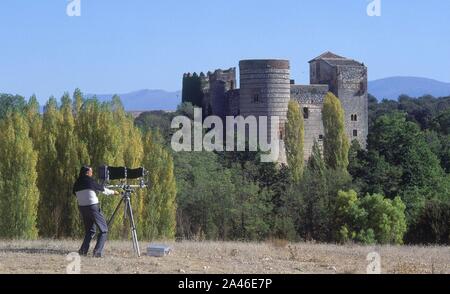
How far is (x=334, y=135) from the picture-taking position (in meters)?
52.9

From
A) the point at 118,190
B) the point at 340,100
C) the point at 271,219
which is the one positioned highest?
the point at 340,100

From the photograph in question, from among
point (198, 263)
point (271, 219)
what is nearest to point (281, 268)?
point (198, 263)

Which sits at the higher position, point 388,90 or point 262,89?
point 388,90

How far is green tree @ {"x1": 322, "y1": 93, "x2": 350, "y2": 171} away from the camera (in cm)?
5122

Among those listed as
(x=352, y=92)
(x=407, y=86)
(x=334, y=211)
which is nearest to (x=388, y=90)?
(x=407, y=86)

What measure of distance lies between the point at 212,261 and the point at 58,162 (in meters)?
14.0

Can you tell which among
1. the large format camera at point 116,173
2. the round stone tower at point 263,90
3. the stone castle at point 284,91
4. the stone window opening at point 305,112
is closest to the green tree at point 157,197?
the large format camera at point 116,173

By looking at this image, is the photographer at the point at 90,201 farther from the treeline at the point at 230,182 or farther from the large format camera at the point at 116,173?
the treeline at the point at 230,182

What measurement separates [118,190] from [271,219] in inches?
1035

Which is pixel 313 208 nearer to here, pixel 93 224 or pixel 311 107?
pixel 311 107

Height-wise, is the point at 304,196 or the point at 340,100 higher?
the point at 340,100

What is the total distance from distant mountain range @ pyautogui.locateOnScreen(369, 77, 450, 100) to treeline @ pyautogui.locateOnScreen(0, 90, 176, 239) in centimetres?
14615

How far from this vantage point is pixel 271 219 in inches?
1500
